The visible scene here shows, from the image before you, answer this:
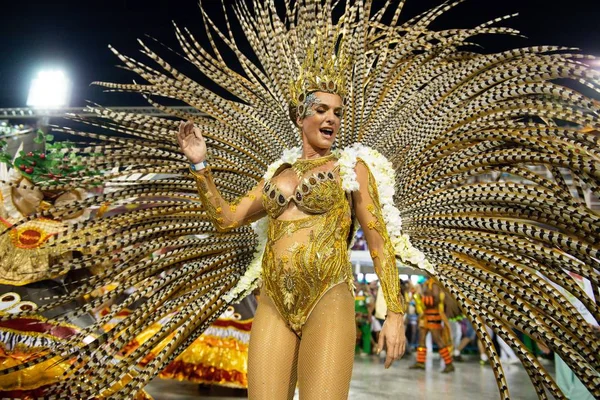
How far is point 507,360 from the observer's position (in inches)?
366

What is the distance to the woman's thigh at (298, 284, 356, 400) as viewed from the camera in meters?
2.02

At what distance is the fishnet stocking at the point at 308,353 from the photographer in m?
2.04

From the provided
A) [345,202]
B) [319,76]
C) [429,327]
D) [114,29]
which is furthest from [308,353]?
[429,327]

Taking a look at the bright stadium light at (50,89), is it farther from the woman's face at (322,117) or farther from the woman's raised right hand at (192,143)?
the woman's face at (322,117)

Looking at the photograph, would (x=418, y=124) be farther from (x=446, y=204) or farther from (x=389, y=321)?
(x=389, y=321)

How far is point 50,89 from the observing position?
8.84m

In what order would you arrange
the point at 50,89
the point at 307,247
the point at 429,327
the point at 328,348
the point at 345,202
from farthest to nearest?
the point at 429,327 → the point at 50,89 → the point at 345,202 → the point at 307,247 → the point at 328,348

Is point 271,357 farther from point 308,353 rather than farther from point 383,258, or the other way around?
point 383,258

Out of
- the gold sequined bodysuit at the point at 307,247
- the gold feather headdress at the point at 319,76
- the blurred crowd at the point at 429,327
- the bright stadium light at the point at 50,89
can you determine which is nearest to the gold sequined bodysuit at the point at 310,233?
the gold sequined bodysuit at the point at 307,247

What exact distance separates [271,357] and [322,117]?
1.05m

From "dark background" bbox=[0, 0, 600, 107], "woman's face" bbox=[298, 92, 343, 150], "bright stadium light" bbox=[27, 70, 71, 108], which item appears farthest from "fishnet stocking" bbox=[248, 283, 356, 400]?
"bright stadium light" bbox=[27, 70, 71, 108]

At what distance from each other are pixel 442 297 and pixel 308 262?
8.39 meters

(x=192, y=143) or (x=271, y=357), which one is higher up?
(x=192, y=143)

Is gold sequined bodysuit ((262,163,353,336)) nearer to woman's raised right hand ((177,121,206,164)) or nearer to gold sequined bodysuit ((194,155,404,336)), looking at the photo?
gold sequined bodysuit ((194,155,404,336))
